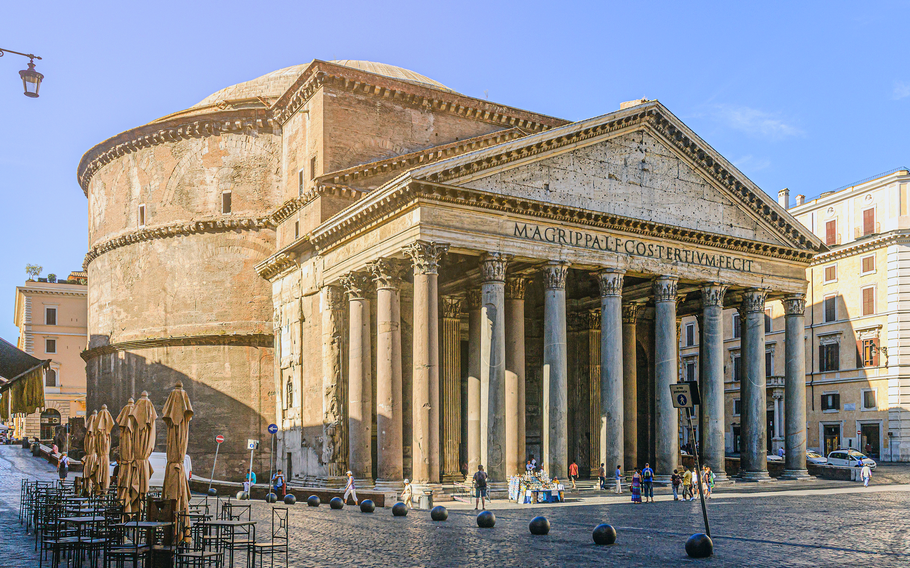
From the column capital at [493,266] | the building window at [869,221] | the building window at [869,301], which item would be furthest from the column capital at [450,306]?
the building window at [869,221]

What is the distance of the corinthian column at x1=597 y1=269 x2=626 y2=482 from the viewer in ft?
83.5

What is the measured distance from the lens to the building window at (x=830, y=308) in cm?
4309

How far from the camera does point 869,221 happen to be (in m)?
40.9

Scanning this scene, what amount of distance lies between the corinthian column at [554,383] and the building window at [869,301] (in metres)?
22.6

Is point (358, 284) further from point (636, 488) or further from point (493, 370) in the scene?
point (636, 488)

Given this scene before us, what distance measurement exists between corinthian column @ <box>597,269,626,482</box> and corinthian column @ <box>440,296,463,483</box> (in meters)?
5.40

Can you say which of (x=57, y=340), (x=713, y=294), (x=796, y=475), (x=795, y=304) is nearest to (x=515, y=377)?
(x=713, y=294)

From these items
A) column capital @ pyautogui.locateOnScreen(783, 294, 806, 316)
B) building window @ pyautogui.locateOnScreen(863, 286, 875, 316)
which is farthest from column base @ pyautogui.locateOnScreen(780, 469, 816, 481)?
building window @ pyautogui.locateOnScreen(863, 286, 875, 316)

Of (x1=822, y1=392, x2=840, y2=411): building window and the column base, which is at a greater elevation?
(x1=822, y1=392, x2=840, y2=411): building window

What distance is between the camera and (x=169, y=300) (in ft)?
113

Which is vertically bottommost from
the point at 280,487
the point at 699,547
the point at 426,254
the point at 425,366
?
the point at 280,487

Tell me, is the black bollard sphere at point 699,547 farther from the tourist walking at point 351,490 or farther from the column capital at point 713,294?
the column capital at point 713,294

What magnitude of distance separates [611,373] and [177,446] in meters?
16.2

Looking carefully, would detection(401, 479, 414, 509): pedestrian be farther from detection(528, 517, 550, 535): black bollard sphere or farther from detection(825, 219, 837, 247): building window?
detection(825, 219, 837, 247): building window
